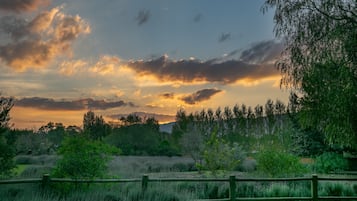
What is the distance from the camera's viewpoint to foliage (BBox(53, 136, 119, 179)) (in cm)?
1227

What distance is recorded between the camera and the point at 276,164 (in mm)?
16562

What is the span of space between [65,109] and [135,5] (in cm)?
780

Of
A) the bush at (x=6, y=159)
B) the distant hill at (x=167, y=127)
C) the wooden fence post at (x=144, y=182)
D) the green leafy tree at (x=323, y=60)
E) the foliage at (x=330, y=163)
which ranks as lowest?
the foliage at (x=330, y=163)

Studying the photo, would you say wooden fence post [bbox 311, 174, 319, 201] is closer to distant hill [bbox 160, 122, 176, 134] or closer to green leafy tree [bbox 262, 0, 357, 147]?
green leafy tree [bbox 262, 0, 357, 147]

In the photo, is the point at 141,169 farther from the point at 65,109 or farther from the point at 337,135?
the point at 337,135

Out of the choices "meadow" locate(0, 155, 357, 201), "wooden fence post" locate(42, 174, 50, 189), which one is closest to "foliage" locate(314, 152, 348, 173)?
"meadow" locate(0, 155, 357, 201)

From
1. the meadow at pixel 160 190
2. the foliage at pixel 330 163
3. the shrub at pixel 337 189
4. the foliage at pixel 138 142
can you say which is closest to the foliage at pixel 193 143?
the foliage at pixel 138 142

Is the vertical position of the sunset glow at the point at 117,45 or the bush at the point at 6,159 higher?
the sunset glow at the point at 117,45

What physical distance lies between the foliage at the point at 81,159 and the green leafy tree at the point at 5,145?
79.5 inches

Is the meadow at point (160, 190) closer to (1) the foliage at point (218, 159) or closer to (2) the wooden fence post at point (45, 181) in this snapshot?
(2) the wooden fence post at point (45, 181)

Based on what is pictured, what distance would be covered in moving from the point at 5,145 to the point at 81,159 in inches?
126

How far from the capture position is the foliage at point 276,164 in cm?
1650

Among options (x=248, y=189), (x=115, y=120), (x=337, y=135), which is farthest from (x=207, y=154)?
(x=115, y=120)

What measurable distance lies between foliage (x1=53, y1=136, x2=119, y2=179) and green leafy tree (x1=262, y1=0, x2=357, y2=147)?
6.29 metres
